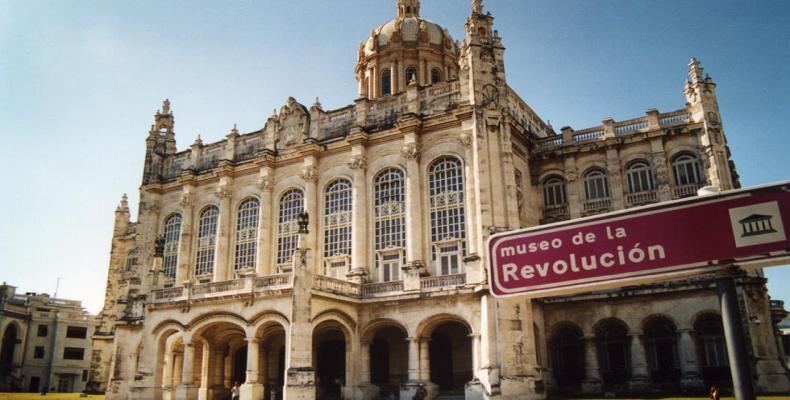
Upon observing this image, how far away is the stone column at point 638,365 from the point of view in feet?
104

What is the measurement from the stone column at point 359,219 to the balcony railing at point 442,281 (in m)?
4.10

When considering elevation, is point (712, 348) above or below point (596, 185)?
below

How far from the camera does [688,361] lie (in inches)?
1224

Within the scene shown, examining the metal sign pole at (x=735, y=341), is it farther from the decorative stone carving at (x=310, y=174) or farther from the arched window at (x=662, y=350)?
the decorative stone carving at (x=310, y=174)

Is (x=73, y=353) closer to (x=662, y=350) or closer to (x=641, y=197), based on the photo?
(x=662, y=350)

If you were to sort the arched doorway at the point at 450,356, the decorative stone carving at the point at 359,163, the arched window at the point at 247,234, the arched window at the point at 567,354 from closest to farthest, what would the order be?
the arched doorway at the point at 450,356 < the arched window at the point at 567,354 < the decorative stone carving at the point at 359,163 < the arched window at the point at 247,234

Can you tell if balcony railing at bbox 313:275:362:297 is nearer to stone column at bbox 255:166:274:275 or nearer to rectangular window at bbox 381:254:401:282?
rectangular window at bbox 381:254:401:282

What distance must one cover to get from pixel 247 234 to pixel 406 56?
18.4 meters

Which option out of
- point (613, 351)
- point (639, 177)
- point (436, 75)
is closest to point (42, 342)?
point (436, 75)

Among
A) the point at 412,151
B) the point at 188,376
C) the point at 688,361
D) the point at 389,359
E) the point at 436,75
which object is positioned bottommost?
the point at 188,376

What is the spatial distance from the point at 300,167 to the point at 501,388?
63.9ft

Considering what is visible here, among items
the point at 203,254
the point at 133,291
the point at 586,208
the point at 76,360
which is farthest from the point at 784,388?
the point at 76,360

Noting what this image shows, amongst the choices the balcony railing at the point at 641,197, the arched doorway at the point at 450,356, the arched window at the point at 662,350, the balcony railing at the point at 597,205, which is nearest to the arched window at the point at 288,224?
the arched doorway at the point at 450,356

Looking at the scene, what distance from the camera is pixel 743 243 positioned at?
16.0 ft
